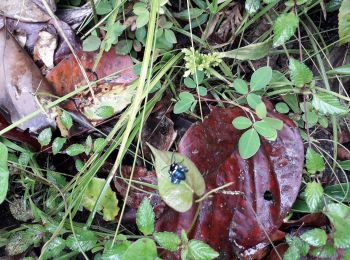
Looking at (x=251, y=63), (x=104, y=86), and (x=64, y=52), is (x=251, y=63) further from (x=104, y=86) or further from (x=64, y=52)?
(x=64, y=52)

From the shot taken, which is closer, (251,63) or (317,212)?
(317,212)

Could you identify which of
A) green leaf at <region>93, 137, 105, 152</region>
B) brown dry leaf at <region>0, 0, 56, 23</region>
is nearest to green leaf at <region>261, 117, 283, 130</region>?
green leaf at <region>93, 137, 105, 152</region>

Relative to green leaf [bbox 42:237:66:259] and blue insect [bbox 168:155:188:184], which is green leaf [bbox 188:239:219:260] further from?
green leaf [bbox 42:237:66:259]

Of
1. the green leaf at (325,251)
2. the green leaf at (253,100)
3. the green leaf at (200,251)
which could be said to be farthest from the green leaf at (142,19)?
the green leaf at (325,251)

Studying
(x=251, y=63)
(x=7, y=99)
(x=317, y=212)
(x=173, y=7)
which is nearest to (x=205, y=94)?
(x=251, y=63)

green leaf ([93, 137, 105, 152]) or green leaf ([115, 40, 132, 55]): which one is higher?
green leaf ([115, 40, 132, 55])

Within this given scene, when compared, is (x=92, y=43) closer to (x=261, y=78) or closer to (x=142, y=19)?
(x=142, y=19)

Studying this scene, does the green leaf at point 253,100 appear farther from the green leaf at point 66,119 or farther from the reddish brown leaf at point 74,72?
the green leaf at point 66,119
